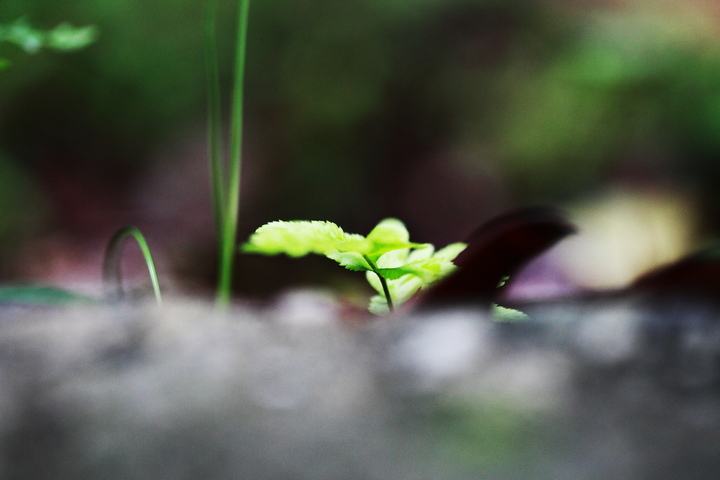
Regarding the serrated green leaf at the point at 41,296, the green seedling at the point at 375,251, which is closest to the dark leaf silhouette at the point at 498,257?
the green seedling at the point at 375,251

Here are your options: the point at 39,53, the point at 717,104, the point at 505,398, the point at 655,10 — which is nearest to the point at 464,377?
the point at 505,398

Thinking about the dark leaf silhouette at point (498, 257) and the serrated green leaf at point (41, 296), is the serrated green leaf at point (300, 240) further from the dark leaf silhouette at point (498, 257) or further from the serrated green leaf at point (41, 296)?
the serrated green leaf at point (41, 296)

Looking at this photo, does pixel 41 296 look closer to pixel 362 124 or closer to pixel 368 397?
pixel 368 397

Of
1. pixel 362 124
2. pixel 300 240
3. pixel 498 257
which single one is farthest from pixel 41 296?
pixel 362 124

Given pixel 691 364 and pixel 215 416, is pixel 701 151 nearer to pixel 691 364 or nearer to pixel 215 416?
pixel 691 364

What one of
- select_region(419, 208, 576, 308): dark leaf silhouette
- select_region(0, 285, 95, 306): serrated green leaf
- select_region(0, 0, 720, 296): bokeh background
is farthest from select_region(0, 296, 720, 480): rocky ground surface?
select_region(0, 0, 720, 296): bokeh background
